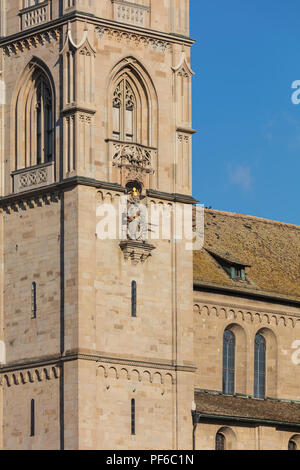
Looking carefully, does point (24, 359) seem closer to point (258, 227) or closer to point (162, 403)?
point (162, 403)

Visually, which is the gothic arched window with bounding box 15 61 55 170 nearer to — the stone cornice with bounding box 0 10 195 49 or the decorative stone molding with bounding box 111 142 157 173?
the stone cornice with bounding box 0 10 195 49

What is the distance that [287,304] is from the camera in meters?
120

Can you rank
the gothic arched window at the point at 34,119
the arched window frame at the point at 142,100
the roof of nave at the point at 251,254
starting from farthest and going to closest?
1. the roof of nave at the point at 251,254
2. the arched window frame at the point at 142,100
3. the gothic arched window at the point at 34,119

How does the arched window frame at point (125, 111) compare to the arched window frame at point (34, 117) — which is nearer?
the arched window frame at point (34, 117)

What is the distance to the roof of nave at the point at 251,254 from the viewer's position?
118000mm

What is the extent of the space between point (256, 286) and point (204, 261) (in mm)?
2906

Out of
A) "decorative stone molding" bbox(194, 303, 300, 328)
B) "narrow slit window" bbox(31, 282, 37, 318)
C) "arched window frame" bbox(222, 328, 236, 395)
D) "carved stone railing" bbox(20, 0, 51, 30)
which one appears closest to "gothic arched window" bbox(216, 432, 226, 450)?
"arched window frame" bbox(222, 328, 236, 395)

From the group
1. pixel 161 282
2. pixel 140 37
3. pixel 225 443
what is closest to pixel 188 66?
pixel 140 37

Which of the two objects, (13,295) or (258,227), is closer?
(13,295)

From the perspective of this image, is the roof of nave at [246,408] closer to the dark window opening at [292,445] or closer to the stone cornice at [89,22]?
the dark window opening at [292,445]

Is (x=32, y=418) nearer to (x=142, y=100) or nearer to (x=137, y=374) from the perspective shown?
(x=137, y=374)

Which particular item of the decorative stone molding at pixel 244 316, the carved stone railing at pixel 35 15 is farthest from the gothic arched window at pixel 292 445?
the carved stone railing at pixel 35 15

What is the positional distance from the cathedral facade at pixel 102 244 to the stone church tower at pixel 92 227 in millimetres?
75

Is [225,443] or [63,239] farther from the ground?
[63,239]
